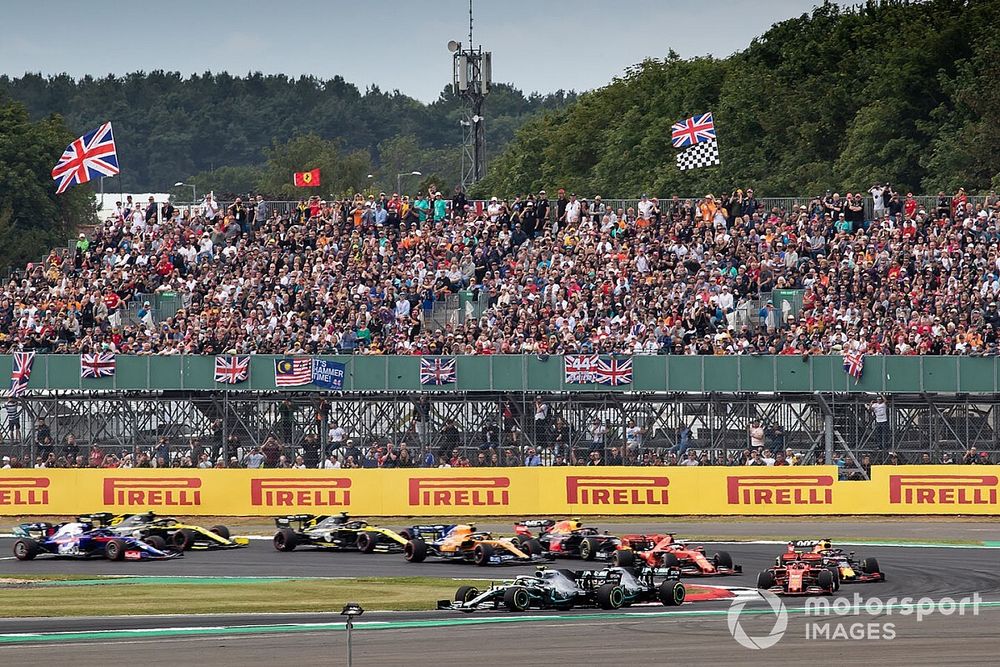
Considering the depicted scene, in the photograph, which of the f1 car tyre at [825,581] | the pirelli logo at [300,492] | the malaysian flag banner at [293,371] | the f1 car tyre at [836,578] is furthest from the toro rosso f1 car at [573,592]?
the malaysian flag banner at [293,371]

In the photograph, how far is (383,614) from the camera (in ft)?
76.5

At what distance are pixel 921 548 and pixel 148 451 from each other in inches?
782

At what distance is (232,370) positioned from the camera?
4219cm

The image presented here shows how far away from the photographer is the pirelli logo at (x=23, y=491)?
39312mm

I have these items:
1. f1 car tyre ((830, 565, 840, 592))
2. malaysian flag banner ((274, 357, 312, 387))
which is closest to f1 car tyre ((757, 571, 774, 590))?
f1 car tyre ((830, 565, 840, 592))

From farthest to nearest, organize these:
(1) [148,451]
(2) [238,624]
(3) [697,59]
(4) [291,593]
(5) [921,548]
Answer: (3) [697,59]
(1) [148,451]
(5) [921,548]
(4) [291,593]
(2) [238,624]

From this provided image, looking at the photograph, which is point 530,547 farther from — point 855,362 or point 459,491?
point 855,362

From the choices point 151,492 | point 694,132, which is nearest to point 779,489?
point 151,492

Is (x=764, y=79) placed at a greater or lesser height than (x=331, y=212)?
greater

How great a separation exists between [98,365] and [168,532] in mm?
11735

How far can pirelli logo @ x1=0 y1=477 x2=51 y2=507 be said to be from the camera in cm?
3931

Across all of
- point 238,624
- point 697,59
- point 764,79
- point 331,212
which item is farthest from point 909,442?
point 697,59

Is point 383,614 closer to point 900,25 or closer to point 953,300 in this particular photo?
point 953,300

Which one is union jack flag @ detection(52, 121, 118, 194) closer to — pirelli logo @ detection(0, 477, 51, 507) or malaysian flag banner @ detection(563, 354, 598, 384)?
pirelli logo @ detection(0, 477, 51, 507)
